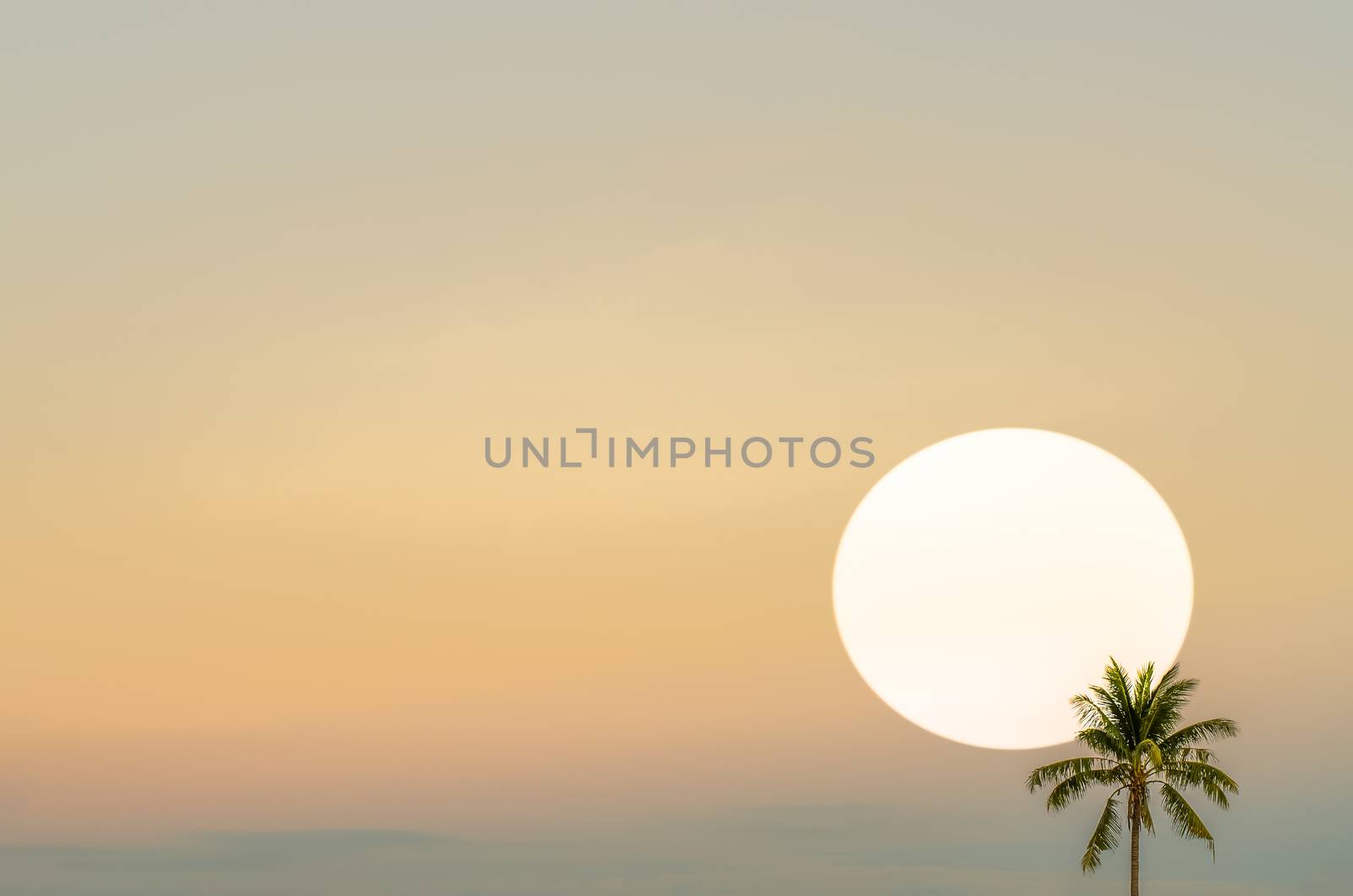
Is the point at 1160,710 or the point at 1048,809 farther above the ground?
the point at 1160,710

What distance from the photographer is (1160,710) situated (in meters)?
79.3

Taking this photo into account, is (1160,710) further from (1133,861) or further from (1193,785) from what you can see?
(1133,861)

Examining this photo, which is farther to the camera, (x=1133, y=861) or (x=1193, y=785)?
(x=1133, y=861)

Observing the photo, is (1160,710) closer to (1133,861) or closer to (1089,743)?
(1089,743)

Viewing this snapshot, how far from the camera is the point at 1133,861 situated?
82.9 meters

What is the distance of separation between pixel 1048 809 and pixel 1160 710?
7.74 m

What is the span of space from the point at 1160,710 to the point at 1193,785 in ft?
13.3

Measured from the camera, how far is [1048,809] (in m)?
78.2

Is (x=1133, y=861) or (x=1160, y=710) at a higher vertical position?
(x=1160, y=710)

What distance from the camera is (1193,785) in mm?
77438

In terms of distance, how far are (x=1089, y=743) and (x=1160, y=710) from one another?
3.95m

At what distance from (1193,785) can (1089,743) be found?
5.37 meters

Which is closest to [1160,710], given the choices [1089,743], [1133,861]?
[1089,743]

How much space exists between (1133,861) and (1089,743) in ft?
27.3
